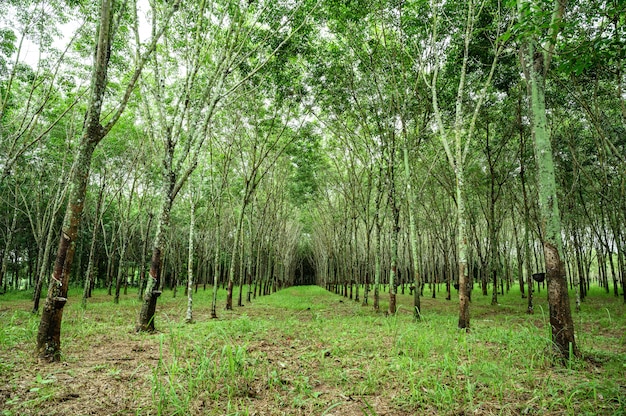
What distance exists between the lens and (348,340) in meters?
7.24

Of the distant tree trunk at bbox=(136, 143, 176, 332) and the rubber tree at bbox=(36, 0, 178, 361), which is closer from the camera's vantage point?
the rubber tree at bbox=(36, 0, 178, 361)

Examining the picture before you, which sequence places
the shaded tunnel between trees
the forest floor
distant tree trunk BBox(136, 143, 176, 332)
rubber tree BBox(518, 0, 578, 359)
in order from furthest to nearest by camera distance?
the shaded tunnel between trees → distant tree trunk BBox(136, 143, 176, 332) → rubber tree BBox(518, 0, 578, 359) → the forest floor

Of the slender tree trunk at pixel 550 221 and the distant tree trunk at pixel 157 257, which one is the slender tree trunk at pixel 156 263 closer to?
the distant tree trunk at pixel 157 257

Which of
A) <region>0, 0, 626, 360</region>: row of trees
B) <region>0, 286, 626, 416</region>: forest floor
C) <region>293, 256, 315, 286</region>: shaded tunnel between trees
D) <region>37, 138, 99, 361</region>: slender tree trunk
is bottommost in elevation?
<region>293, 256, 315, 286</region>: shaded tunnel between trees

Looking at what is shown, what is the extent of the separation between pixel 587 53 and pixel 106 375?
867cm

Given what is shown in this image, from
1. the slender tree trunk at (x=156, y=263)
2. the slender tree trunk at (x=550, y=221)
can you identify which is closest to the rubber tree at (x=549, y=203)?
the slender tree trunk at (x=550, y=221)

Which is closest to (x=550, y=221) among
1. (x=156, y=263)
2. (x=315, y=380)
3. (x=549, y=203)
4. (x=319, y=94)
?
(x=549, y=203)

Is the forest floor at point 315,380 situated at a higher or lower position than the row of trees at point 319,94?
lower

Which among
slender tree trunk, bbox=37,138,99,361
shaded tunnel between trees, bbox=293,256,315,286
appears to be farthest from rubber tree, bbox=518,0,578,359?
shaded tunnel between trees, bbox=293,256,315,286

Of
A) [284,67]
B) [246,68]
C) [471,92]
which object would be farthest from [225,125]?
[471,92]

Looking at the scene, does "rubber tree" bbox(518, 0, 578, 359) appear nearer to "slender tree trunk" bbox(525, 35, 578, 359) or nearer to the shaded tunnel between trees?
"slender tree trunk" bbox(525, 35, 578, 359)

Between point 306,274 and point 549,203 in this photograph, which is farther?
point 306,274

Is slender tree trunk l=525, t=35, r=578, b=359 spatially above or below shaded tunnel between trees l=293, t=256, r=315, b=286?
above

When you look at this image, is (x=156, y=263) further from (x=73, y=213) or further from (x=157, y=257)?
(x=73, y=213)
